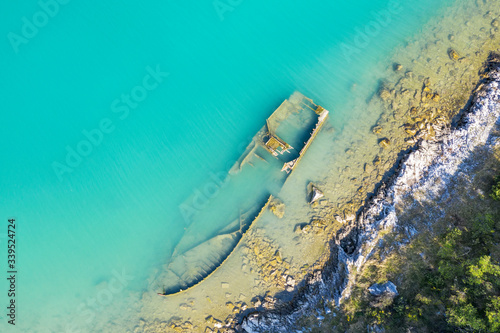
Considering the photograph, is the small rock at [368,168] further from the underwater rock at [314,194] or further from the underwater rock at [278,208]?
the underwater rock at [278,208]

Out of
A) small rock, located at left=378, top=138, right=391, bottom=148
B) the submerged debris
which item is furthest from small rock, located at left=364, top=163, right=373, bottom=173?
the submerged debris

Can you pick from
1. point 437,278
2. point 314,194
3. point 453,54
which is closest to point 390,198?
point 314,194

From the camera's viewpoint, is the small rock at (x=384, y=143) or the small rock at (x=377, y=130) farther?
the small rock at (x=377, y=130)

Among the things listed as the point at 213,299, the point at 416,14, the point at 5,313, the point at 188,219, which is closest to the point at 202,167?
the point at 188,219

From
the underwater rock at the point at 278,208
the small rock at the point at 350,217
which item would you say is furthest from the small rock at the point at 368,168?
the underwater rock at the point at 278,208

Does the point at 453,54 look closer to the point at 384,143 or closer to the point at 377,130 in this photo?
the point at 377,130

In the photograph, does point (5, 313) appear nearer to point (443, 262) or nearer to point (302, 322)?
point (302, 322)
